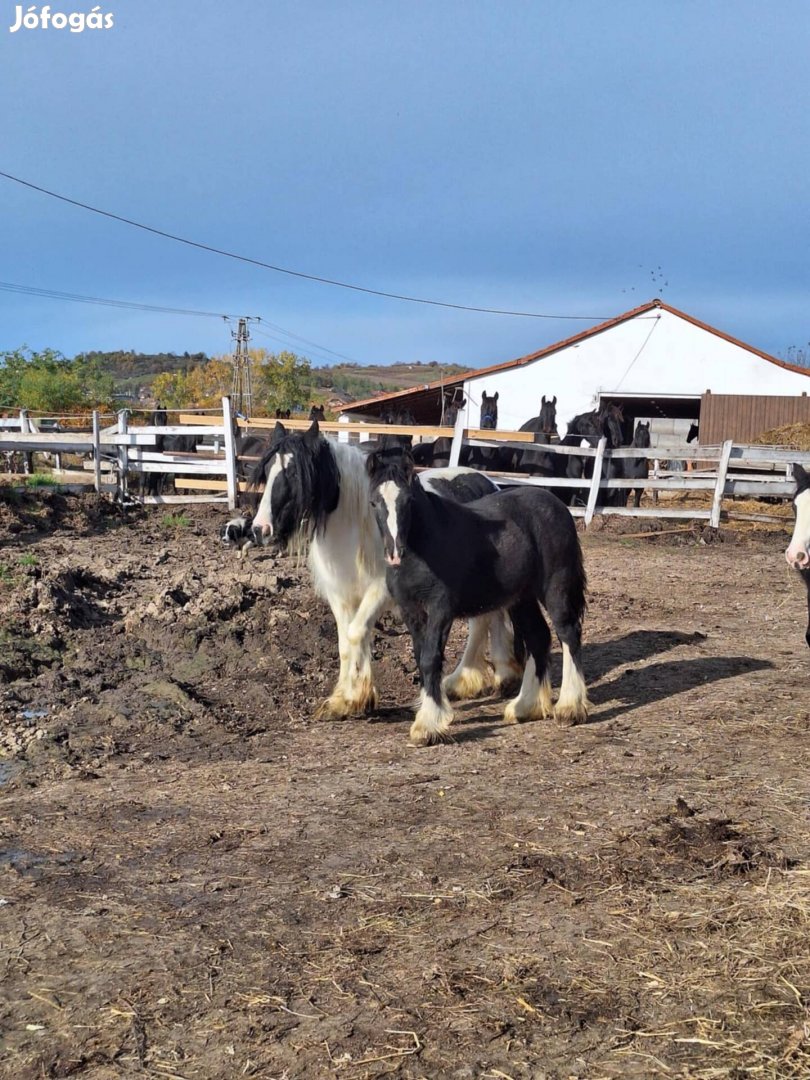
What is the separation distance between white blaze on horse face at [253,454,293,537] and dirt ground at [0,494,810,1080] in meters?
1.39

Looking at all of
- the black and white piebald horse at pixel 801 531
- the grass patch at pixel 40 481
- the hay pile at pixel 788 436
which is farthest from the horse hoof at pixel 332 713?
the hay pile at pixel 788 436

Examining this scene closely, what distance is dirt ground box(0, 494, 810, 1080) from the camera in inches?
117

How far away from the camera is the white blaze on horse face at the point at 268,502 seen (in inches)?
256

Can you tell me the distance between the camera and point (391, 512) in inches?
241

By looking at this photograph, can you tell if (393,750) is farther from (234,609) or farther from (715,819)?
(234,609)

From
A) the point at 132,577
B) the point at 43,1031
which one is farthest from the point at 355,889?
the point at 132,577

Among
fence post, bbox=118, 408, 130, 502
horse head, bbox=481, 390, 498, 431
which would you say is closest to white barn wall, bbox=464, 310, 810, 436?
horse head, bbox=481, 390, 498, 431

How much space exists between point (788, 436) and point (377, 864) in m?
22.8

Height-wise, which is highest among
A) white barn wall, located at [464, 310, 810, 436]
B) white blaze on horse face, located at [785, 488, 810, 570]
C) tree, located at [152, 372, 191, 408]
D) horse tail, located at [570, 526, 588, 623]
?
tree, located at [152, 372, 191, 408]

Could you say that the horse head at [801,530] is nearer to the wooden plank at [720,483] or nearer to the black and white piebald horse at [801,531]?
the black and white piebald horse at [801,531]

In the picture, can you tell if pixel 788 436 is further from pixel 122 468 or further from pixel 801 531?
pixel 801 531

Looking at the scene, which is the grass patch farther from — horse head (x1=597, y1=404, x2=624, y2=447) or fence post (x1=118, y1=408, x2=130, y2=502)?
horse head (x1=597, y1=404, x2=624, y2=447)

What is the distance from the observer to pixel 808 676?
766 cm

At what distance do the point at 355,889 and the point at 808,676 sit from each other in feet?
16.2
